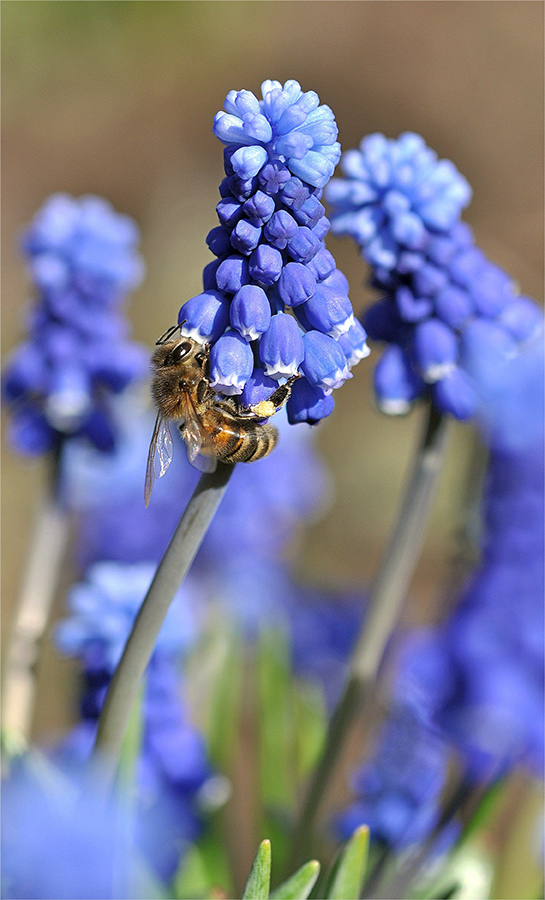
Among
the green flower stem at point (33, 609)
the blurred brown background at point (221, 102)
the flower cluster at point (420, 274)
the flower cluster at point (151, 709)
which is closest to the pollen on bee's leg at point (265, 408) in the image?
the flower cluster at point (420, 274)

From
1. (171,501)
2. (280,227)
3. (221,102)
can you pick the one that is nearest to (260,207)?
(280,227)

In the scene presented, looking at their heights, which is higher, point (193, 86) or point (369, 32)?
point (369, 32)

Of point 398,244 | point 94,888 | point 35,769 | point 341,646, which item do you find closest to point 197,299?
point 398,244

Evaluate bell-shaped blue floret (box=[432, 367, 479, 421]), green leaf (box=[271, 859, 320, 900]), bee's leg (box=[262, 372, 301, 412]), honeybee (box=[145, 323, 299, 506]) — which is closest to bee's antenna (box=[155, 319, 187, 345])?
honeybee (box=[145, 323, 299, 506])

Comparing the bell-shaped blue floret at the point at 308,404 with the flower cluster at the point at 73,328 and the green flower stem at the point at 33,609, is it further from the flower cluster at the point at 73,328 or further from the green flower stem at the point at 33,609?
the green flower stem at the point at 33,609

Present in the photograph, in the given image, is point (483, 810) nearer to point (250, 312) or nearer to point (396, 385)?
Result: point (396, 385)

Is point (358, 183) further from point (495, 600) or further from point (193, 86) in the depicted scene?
point (193, 86)

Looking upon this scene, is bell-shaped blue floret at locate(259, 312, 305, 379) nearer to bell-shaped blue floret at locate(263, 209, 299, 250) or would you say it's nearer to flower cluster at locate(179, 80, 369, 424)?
flower cluster at locate(179, 80, 369, 424)
